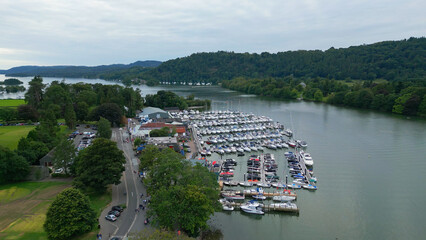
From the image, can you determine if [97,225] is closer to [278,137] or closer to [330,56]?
[278,137]

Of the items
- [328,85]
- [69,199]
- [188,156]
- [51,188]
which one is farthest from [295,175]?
[328,85]

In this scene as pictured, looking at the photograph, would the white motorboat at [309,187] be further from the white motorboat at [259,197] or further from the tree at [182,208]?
the tree at [182,208]

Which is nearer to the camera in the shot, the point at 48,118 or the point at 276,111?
the point at 48,118

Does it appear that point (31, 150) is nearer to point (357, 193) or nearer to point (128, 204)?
point (128, 204)

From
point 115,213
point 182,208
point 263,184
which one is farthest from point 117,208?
point 263,184

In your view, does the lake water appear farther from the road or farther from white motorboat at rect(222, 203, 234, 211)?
the road

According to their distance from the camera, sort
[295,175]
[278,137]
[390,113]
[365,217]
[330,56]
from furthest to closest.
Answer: [330,56]
[390,113]
[278,137]
[295,175]
[365,217]

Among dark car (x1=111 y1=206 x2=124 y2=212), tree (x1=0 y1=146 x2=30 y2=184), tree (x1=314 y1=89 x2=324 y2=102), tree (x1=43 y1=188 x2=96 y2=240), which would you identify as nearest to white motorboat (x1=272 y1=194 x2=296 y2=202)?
dark car (x1=111 y1=206 x2=124 y2=212)
